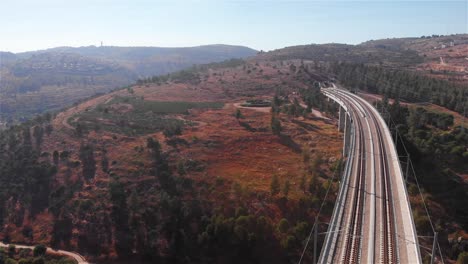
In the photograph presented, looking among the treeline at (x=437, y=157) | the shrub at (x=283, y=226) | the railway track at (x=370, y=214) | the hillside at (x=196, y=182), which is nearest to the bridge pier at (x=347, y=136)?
the hillside at (x=196, y=182)

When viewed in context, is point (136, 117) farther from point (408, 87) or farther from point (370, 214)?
point (408, 87)

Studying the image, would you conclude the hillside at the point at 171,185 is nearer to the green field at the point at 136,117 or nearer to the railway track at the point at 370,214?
the green field at the point at 136,117

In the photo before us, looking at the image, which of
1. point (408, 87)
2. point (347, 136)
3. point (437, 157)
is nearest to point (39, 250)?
point (347, 136)

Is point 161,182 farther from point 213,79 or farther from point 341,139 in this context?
point 213,79

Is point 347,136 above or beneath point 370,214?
above

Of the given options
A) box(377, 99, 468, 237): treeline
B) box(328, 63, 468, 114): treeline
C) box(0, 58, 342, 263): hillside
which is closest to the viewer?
box(0, 58, 342, 263): hillside

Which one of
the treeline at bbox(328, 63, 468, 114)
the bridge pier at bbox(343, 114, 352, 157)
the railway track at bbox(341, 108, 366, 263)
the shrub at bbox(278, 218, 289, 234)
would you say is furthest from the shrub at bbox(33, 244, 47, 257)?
the treeline at bbox(328, 63, 468, 114)

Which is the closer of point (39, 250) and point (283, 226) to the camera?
point (283, 226)

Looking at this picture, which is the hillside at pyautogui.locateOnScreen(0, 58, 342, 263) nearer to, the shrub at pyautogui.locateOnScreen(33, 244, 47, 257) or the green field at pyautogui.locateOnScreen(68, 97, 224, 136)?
the green field at pyautogui.locateOnScreen(68, 97, 224, 136)

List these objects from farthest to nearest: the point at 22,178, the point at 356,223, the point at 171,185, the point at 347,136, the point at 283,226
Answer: the point at 347,136
the point at 22,178
the point at 171,185
the point at 283,226
the point at 356,223
